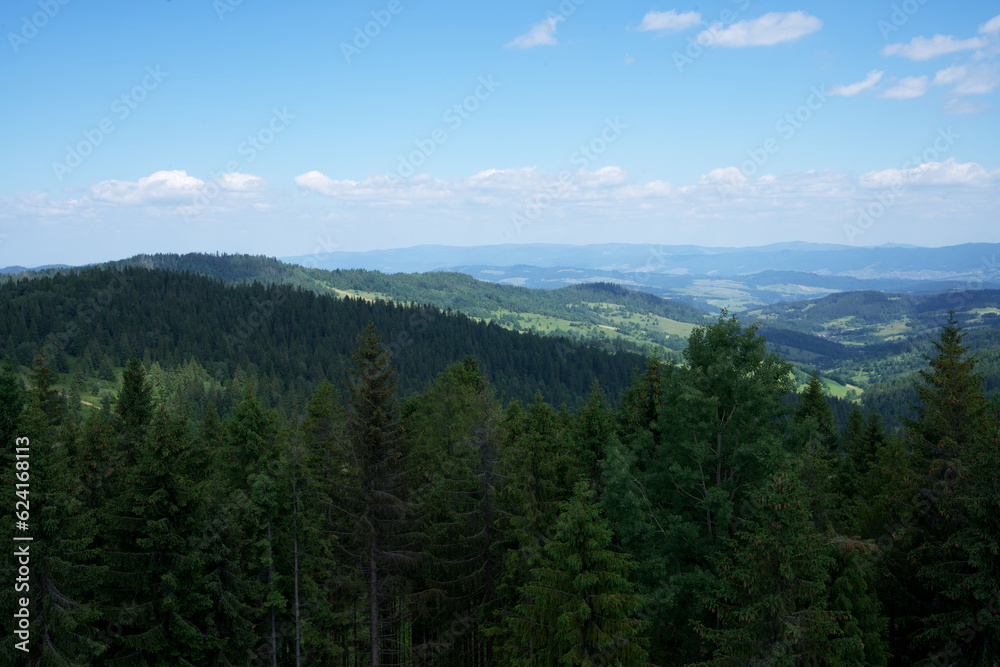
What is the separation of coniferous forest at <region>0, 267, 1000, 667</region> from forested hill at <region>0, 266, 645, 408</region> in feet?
369

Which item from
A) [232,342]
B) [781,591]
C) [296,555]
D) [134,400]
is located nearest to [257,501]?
[296,555]

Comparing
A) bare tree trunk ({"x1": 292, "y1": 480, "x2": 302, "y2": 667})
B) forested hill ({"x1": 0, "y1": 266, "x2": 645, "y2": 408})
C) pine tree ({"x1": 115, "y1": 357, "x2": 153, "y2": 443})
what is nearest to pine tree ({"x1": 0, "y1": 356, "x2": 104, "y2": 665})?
bare tree trunk ({"x1": 292, "y1": 480, "x2": 302, "y2": 667})

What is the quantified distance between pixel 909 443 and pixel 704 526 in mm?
9105

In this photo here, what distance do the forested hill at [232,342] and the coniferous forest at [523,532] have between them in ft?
369

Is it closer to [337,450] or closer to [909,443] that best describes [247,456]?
[337,450]

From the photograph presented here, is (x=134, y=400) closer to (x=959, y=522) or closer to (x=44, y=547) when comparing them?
(x=44, y=547)

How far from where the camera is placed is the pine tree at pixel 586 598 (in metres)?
15.8

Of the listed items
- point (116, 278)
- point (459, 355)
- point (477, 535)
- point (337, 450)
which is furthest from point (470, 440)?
point (116, 278)

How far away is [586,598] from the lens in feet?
53.7

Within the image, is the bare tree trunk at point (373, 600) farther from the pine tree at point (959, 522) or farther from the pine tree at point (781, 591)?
the pine tree at point (959, 522)

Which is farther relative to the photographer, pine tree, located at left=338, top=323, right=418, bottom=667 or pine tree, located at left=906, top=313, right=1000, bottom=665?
pine tree, located at left=338, top=323, right=418, bottom=667

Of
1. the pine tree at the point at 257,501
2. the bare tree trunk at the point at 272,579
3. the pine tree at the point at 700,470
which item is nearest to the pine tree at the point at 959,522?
the pine tree at the point at 700,470

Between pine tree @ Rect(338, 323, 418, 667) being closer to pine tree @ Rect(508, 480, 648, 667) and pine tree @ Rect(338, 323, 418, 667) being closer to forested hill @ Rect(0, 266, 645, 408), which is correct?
pine tree @ Rect(508, 480, 648, 667)

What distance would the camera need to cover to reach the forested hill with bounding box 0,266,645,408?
14975 centimetres
